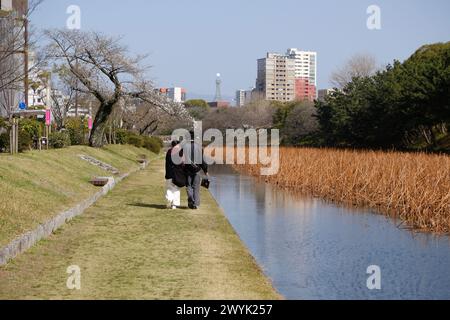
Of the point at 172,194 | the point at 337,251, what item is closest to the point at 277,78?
the point at 172,194

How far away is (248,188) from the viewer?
2417 cm

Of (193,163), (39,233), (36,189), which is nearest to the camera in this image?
(39,233)

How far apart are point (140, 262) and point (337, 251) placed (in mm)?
3809

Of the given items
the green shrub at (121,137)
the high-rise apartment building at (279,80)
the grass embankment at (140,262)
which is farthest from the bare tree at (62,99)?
the high-rise apartment building at (279,80)

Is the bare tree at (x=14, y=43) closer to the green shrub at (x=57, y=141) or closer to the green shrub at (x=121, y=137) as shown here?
the green shrub at (x=57, y=141)

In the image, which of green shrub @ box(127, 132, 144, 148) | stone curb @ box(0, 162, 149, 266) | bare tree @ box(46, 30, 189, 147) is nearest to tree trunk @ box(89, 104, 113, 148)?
bare tree @ box(46, 30, 189, 147)

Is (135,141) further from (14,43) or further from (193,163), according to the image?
(193,163)

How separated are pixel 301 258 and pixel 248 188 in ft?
46.8

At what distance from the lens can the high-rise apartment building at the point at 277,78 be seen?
540ft

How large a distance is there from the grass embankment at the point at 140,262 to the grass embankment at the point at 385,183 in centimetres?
478

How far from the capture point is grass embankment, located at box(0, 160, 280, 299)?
681cm

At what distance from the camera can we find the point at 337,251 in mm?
10633
